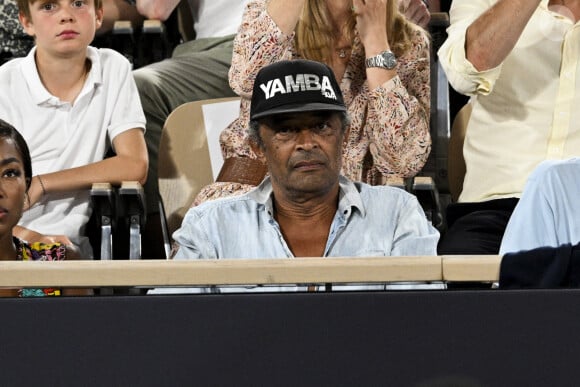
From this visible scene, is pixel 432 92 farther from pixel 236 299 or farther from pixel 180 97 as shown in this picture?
pixel 236 299

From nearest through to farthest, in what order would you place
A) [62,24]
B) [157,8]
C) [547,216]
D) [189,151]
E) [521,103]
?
[547,216]
[521,103]
[62,24]
[189,151]
[157,8]

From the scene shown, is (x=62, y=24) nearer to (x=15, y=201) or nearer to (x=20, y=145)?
(x=20, y=145)

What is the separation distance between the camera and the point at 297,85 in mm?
2686

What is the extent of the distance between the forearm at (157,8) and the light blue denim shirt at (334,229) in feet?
4.38

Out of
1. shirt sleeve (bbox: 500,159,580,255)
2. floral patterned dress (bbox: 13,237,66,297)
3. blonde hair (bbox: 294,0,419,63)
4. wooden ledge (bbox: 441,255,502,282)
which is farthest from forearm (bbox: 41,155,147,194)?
wooden ledge (bbox: 441,255,502,282)

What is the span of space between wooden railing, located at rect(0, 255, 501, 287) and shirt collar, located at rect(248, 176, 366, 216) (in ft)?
2.47

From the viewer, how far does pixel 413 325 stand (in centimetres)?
193

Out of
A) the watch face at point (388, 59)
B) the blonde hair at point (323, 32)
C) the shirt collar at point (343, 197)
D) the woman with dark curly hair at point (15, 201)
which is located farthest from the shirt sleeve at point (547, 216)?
the woman with dark curly hair at point (15, 201)

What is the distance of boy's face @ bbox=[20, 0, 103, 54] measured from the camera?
3.34 metres

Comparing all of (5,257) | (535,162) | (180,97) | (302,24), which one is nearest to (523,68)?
(535,162)

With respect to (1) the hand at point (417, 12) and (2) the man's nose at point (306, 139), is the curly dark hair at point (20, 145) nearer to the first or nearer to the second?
(2) the man's nose at point (306, 139)

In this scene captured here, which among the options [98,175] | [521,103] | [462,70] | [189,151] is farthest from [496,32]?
[98,175]

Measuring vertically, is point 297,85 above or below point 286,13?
below

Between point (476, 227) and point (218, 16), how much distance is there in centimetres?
130
